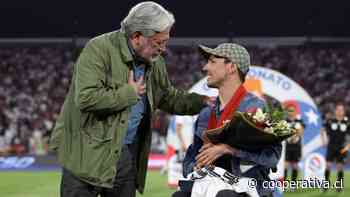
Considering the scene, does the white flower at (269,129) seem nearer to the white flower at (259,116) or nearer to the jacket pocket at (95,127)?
the white flower at (259,116)

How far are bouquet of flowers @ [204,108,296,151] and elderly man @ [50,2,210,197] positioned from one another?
1.75 ft

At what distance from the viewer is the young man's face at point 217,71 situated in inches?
167

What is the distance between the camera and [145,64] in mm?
4383

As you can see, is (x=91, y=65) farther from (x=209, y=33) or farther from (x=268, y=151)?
(x=209, y=33)

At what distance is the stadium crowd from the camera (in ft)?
85.8

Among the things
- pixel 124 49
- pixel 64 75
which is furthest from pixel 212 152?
pixel 64 75

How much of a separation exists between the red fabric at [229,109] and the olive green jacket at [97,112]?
448mm

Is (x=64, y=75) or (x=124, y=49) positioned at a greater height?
(x=124, y=49)

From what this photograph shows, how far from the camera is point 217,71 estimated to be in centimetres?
425

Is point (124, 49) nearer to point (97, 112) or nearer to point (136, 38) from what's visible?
point (136, 38)

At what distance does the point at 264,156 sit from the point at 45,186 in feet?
35.9

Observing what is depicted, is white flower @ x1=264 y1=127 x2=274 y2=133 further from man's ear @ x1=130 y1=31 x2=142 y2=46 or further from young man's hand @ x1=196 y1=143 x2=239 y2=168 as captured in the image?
man's ear @ x1=130 y1=31 x2=142 y2=46

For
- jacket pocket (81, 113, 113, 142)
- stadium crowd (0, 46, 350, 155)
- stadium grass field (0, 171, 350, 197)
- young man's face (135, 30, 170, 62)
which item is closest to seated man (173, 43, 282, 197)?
young man's face (135, 30, 170, 62)

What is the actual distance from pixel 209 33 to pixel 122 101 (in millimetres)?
22135
